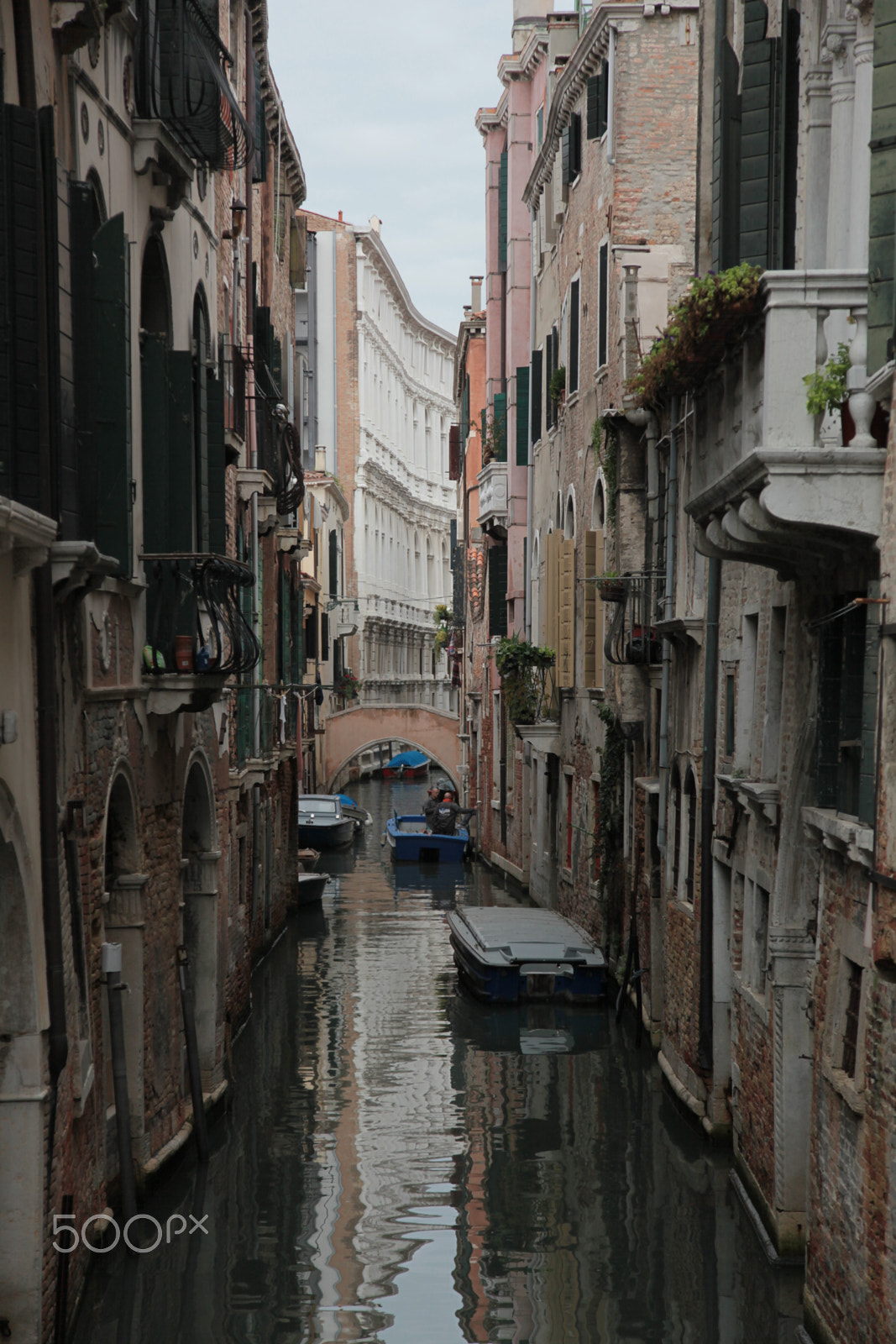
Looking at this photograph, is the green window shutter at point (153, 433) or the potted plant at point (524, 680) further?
the potted plant at point (524, 680)

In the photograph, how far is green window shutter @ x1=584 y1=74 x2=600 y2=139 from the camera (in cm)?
1845

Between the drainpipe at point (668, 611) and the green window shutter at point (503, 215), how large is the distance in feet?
48.8

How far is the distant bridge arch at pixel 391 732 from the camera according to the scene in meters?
41.5

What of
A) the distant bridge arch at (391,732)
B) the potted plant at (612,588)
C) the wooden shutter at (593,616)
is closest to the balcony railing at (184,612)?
the potted plant at (612,588)

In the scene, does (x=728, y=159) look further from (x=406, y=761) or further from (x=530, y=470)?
(x=406, y=761)

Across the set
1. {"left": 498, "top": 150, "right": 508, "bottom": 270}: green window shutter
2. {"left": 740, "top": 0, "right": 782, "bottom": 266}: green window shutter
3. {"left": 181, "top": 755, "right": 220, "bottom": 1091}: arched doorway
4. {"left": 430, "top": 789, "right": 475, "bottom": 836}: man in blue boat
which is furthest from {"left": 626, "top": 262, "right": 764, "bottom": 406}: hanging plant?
{"left": 430, "top": 789, "right": 475, "bottom": 836}: man in blue boat

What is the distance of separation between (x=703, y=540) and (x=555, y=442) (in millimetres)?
13592

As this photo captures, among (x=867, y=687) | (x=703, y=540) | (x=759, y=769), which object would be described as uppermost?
(x=703, y=540)

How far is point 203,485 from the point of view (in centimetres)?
1212

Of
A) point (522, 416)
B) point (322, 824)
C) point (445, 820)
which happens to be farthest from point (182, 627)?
point (322, 824)

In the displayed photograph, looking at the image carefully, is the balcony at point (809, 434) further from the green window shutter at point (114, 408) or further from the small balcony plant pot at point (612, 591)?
the small balcony plant pot at point (612, 591)

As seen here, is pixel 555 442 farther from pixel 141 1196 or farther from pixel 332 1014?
pixel 141 1196

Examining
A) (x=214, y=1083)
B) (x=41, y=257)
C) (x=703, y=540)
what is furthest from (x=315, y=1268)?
(x=41, y=257)

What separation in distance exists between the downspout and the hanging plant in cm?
303
